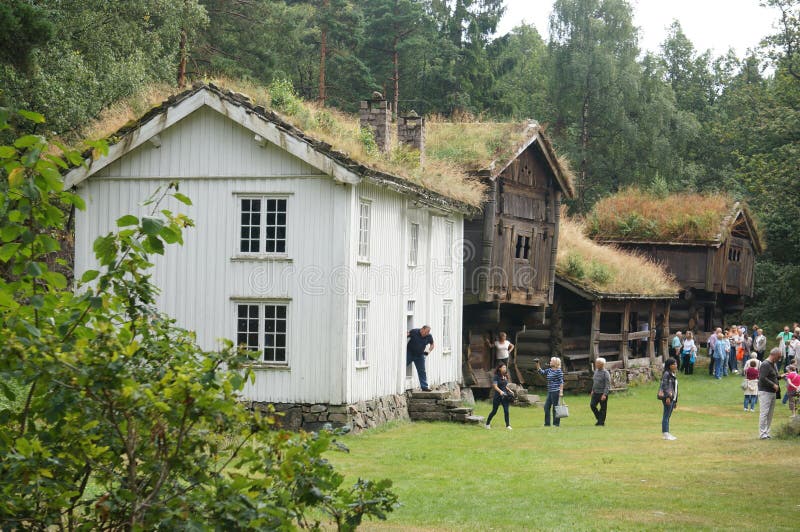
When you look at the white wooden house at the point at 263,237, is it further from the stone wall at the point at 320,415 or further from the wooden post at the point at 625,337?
the wooden post at the point at 625,337

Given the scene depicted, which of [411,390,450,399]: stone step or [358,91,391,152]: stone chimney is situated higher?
[358,91,391,152]: stone chimney

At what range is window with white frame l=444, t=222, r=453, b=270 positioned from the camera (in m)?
28.9

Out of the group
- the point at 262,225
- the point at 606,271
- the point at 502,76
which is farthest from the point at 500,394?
the point at 502,76

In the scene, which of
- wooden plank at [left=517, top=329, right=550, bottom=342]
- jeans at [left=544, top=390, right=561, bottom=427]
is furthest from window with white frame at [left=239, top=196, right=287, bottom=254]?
wooden plank at [left=517, top=329, right=550, bottom=342]

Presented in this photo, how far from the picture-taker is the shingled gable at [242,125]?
20.8 m

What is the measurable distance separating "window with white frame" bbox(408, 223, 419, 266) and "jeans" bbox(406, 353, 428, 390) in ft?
7.66

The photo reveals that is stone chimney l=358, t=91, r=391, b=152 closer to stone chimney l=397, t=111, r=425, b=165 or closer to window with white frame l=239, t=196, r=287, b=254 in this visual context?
stone chimney l=397, t=111, r=425, b=165

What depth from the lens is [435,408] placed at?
2545cm

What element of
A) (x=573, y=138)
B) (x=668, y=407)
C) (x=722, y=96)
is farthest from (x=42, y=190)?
(x=722, y=96)

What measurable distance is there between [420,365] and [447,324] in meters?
3.78

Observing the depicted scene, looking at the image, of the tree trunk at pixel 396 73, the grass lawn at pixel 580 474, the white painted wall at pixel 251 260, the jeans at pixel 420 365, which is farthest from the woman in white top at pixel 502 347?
the tree trunk at pixel 396 73

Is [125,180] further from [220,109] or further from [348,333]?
[348,333]

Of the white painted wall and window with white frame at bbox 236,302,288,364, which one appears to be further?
window with white frame at bbox 236,302,288,364

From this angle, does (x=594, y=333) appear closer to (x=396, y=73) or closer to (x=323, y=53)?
(x=323, y=53)
